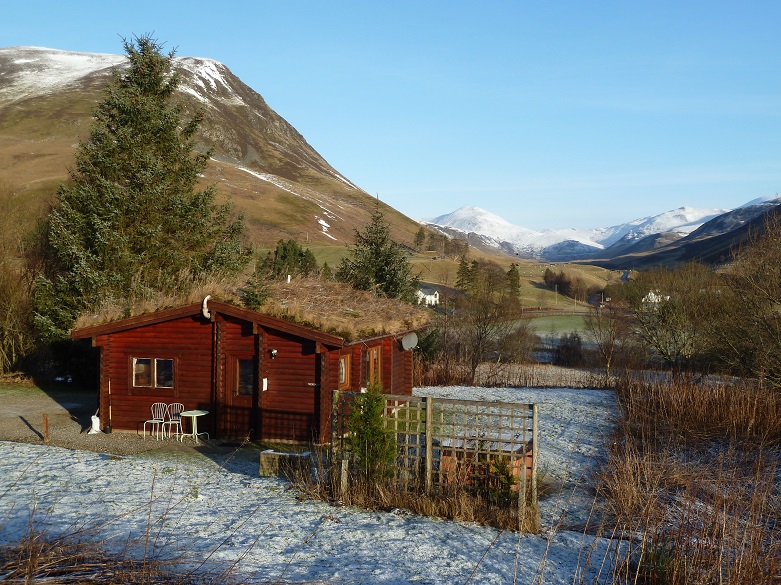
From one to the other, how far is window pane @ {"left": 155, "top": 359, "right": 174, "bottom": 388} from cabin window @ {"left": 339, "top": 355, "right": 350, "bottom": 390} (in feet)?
13.1

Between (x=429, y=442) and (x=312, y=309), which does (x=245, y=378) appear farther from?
(x=429, y=442)

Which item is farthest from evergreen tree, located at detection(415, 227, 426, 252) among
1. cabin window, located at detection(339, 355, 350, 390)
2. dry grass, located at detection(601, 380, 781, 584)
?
cabin window, located at detection(339, 355, 350, 390)

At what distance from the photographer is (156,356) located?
50.6ft

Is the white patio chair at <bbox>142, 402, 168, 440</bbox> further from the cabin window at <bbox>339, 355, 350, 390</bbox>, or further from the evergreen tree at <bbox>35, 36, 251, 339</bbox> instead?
the evergreen tree at <bbox>35, 36, 251, 339</bbox>

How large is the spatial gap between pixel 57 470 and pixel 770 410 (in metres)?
15.1

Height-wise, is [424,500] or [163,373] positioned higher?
[163,373]

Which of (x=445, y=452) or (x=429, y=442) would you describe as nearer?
(x=429, y=442)

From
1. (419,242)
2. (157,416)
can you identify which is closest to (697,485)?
(157,416)

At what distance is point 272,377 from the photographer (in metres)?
14.9

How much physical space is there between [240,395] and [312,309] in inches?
101

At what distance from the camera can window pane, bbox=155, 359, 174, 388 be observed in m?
15.5

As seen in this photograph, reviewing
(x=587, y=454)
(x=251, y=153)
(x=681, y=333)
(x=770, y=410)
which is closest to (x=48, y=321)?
(x=587, y=454)

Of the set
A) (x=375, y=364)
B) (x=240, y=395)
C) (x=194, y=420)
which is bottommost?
(x=194, y=420)

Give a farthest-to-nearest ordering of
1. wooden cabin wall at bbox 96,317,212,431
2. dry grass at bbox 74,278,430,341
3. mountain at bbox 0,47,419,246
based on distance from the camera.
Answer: mountain at bbox 0,47,419,246 < wooden cabin wall at bbox 96,317,212,431 < dry grass at bbox 74,278,430,341
